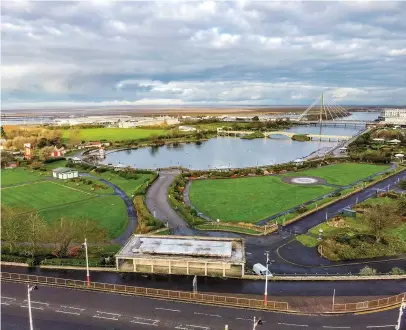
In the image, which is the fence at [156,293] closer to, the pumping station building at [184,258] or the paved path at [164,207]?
the pumping station building at [184,258]

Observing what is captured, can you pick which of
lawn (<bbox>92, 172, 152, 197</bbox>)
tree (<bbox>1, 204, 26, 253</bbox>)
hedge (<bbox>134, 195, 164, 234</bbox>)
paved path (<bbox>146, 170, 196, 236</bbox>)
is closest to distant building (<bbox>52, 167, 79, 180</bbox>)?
lawn (<bbox>92, 172, 152, 197</bbox>)

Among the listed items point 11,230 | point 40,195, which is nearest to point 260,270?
point 11,230

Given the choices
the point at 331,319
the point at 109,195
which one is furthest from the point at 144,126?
the point at 331,319

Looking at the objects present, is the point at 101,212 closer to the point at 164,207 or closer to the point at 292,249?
the point at 164,207

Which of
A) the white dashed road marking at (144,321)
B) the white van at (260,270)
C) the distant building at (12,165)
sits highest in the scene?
the distant building at (12,165)

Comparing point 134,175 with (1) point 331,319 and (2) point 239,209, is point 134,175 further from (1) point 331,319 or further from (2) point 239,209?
(1) point 331,319

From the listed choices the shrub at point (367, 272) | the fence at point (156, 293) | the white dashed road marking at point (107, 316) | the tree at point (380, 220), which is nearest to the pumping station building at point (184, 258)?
the fence at point (156, 293)

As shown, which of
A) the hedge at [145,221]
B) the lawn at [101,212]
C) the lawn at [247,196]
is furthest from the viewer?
the lawn at [247,196]
